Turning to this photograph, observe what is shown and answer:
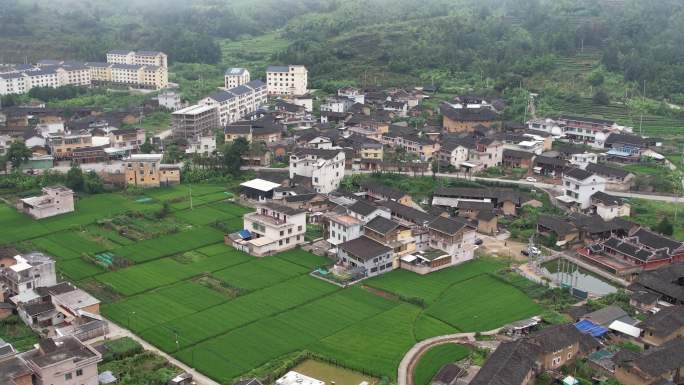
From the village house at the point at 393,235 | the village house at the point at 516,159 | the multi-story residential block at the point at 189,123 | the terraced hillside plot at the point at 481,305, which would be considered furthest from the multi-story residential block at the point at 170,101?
the terraced hillside plot at the point at 481,305

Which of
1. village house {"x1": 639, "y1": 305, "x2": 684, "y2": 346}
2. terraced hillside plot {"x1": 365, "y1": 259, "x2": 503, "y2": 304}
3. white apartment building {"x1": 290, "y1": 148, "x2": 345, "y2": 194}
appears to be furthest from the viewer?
white apartment building {"x1": 290, "y1": 148, "x2": 345, "y2": 194}

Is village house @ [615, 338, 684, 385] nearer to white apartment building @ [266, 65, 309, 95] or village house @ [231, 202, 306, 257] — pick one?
village house @ [231, 202, 306, 257]

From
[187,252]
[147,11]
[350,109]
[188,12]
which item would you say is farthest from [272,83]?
[147,11]

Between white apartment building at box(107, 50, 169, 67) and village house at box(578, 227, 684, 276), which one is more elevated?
white apartment building at box(107, 50, 169, 67)

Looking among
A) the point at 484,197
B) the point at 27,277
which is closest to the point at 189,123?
the point at 484,197

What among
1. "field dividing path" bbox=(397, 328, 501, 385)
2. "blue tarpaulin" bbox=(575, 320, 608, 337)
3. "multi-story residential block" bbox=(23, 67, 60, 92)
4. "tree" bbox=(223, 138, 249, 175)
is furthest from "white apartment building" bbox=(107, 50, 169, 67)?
"blue tarpaulin" bbox=(575, 320, 608, 337)

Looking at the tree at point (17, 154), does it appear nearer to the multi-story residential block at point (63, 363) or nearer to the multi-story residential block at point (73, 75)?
the multi-story residential block at point (63, 363)

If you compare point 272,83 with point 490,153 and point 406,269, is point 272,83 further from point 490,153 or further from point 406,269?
point 406,269
